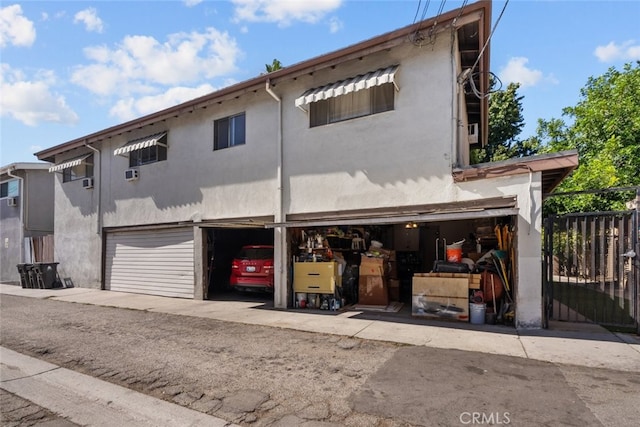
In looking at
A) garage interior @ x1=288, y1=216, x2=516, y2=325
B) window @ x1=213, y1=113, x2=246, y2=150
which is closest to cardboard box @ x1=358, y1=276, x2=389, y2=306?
garage interior @ x1=288, y1=216, x2=516, y2=325

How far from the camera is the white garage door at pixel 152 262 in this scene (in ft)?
38.3

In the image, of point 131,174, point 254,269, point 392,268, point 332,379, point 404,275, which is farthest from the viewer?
point 131,174

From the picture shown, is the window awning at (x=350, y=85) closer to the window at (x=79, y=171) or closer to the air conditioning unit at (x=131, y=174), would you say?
the air conditioning unit at (x=131, y=174)

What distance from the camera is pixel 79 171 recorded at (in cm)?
1550

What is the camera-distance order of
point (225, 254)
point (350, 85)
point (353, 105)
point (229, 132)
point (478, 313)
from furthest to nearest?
point (225, 254) → point (229, 132) → point (353, 105) → point (350, 85) → point (478, 313)

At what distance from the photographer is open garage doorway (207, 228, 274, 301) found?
11.7m

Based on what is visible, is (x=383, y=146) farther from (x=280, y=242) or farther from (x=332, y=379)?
(x=332, y=379)

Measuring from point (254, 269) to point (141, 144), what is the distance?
5.65 metres

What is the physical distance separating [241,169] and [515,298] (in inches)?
288

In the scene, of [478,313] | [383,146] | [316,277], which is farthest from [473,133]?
[316,277]

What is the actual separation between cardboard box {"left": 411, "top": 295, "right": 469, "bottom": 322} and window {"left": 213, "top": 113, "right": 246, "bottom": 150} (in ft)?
20.9

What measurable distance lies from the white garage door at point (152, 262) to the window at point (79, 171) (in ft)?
9.85

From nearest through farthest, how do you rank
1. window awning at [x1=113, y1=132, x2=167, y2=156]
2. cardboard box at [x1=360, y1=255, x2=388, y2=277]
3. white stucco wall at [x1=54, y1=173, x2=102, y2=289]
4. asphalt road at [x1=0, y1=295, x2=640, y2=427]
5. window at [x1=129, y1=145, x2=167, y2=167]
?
asphalt road at [x1=0, y1=295, x2=640, y2=427] < cardboard box at [x1=360, y1=255, x2=388, y2=277] < window awning at [x1=113, y1=132, x2=167, y2=156] < window at [x1=129, y1=145, x2=167, y2=167] < white stucco wall at [x1=54, y1=173, x2=102, y2=289]

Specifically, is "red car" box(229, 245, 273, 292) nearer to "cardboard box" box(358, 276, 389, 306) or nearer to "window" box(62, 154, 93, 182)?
"cardboard box" box(358, 276, 389, 306)
